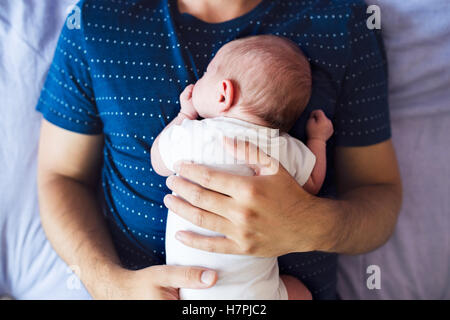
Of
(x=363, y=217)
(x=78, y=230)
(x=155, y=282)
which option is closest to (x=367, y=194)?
(x=363, y=217)

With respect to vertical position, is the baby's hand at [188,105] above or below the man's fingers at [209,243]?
above

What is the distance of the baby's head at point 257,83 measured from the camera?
1.82 feet

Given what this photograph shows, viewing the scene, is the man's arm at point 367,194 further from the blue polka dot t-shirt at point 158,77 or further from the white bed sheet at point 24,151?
the white bed sheet at point 24,151

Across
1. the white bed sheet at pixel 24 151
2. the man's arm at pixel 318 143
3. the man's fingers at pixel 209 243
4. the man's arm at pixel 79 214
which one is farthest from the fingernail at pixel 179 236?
the white bed sheet at pixel 24 151

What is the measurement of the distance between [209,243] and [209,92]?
9.3 inches

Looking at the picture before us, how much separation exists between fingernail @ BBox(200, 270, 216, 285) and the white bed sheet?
356 mm

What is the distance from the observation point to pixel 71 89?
→ 27.0 inches

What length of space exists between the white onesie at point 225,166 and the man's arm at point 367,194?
142 mm

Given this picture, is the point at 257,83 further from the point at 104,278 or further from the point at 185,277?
the point at 104,278

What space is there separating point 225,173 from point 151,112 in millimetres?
182

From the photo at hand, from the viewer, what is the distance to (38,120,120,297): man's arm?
2.35 ft

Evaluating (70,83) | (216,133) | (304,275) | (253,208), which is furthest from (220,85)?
(304,275)

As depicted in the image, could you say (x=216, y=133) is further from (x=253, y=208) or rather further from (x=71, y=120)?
(x=71, y=120)

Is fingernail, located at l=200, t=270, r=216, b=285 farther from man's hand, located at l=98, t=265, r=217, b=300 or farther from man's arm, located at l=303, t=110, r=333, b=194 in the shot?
man's arm, located at l=303, t=110, r=333, b=194
